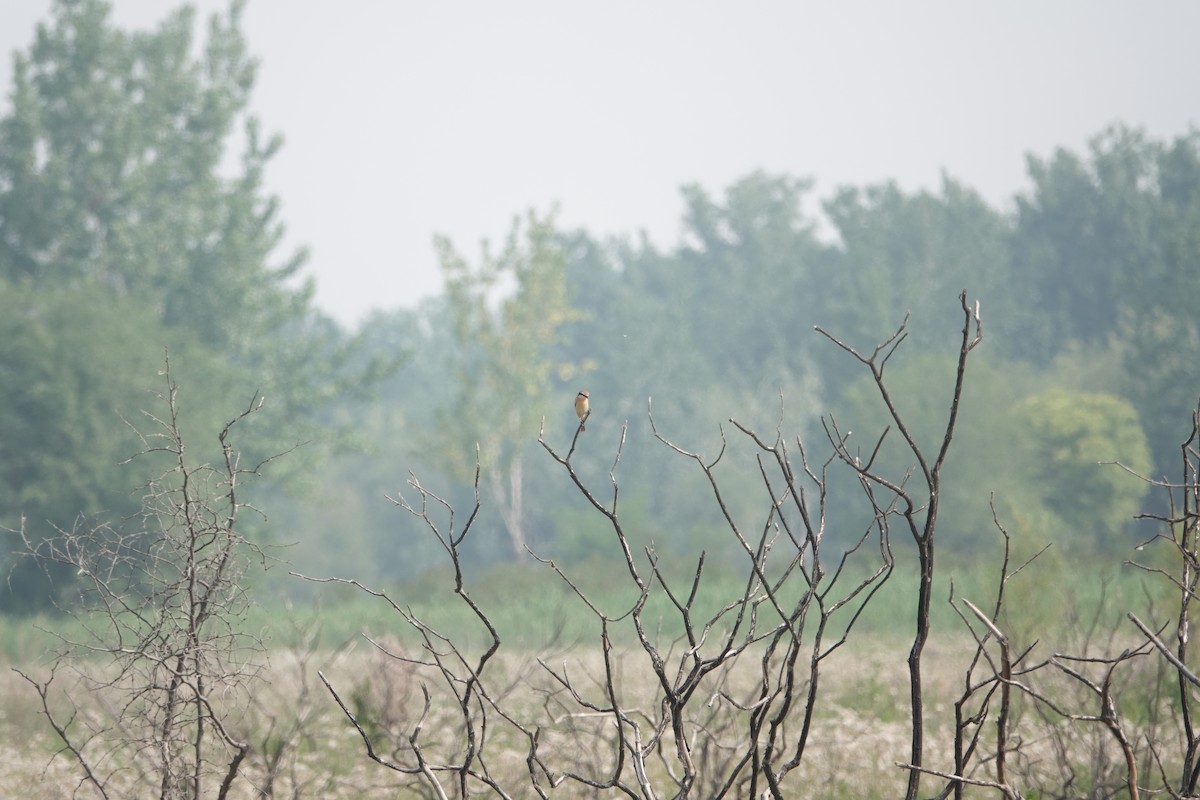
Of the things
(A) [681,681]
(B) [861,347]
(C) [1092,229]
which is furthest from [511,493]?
(A) [681,681]

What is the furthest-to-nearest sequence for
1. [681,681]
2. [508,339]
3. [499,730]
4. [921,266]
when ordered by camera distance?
[921,266], [508,339], [499,730], [681,681]

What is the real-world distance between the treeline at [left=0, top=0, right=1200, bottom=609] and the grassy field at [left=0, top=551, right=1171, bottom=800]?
3.38 m

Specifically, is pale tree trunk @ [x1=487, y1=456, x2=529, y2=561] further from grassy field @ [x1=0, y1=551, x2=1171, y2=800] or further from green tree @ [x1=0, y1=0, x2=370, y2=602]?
grassy field @ [x1=0, y1=551, x2=1171, y2=800]

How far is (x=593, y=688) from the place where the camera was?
33.1 feet

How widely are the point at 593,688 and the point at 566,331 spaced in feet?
148

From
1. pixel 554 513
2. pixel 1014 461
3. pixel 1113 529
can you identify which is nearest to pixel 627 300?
pixel 554 513

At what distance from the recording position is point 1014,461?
3284 cm

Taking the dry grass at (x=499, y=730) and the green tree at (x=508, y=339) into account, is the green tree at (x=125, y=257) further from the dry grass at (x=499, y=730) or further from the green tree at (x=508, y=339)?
the dry grass at (x=499, y=730)

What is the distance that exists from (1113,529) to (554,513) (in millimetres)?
18227

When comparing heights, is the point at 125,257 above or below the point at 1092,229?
below

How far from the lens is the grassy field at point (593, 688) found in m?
4.21

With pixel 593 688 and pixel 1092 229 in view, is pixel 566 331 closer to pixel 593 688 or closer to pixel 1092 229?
pixel 1092 229

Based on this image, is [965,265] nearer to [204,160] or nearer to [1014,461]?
[1014,461]

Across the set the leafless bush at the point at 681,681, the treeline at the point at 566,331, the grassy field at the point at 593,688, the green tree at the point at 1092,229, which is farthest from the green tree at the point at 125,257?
the green tree at the point at 1092,229
